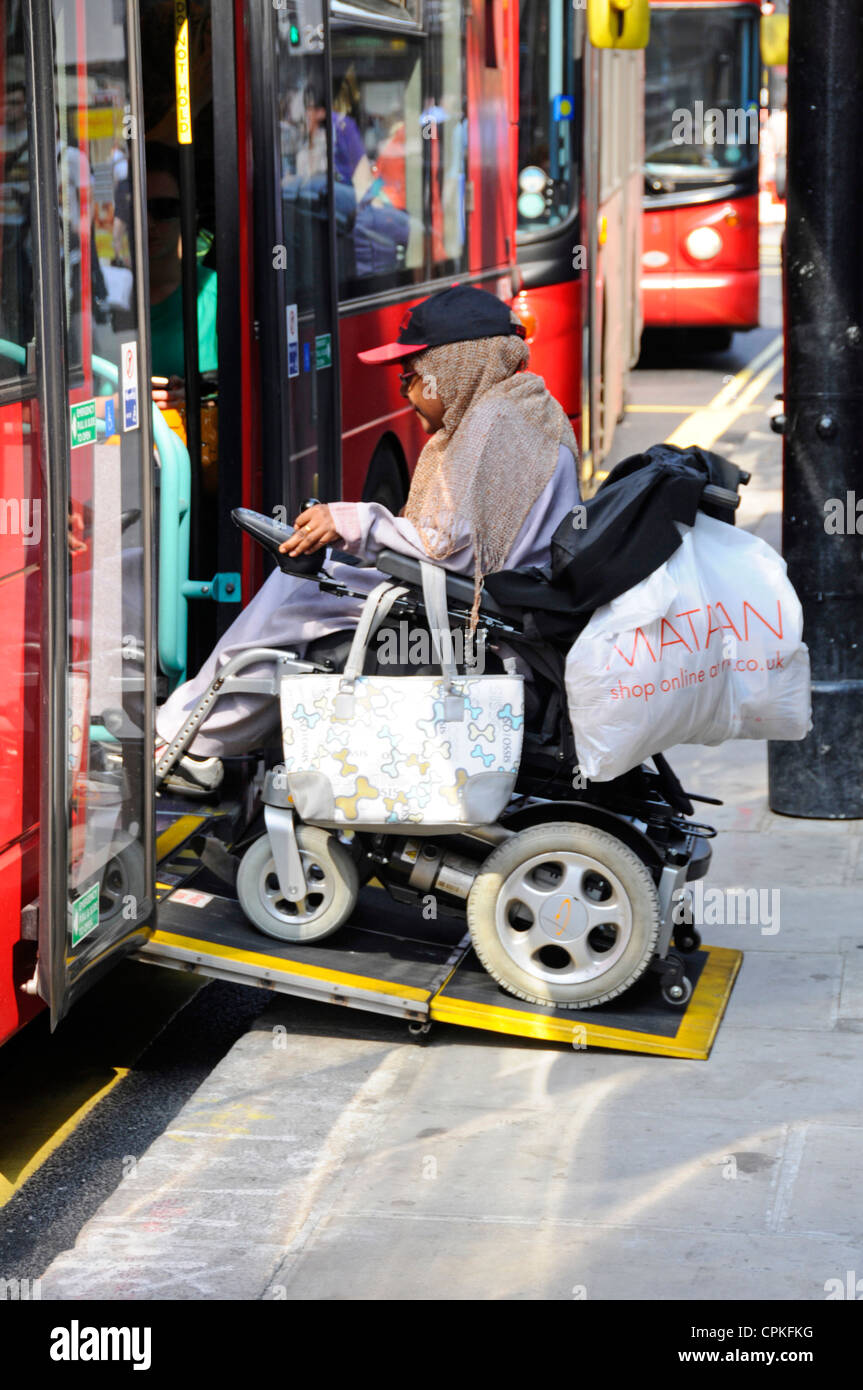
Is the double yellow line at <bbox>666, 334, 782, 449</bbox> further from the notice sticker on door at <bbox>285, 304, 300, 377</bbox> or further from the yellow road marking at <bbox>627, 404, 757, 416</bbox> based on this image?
the notice sticker on door at <bbox>285, 304, 300, 377</bbox>

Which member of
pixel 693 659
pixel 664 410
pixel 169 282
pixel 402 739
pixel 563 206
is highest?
pixel 563 206

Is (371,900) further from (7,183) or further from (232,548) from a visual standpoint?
(7,183)

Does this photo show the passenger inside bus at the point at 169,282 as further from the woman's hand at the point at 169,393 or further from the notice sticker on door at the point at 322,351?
the notice sticker on door at the point at 322,351

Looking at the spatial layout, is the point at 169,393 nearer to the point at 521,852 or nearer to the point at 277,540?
the point at 277,540

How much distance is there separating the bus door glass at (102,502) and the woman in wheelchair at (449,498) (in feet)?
1.34

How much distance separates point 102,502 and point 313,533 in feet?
1.82

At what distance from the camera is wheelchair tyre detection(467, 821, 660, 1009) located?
4.49m

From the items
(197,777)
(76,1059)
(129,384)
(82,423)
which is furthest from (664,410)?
(82,423)

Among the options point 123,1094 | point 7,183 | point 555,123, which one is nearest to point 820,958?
point 123,1094

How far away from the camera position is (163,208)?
619 centimetres

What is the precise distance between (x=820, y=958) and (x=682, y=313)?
12.4 metres

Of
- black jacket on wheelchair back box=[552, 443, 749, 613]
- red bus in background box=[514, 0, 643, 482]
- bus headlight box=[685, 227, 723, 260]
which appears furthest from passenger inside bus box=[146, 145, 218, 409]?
bus headlight box=[685, 227, 723, 260]

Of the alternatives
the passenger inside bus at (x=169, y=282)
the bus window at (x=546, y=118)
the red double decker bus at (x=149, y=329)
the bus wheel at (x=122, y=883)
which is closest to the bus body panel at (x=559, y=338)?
the bus window at (x=546, y=118)

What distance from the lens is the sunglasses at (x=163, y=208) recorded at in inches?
243
